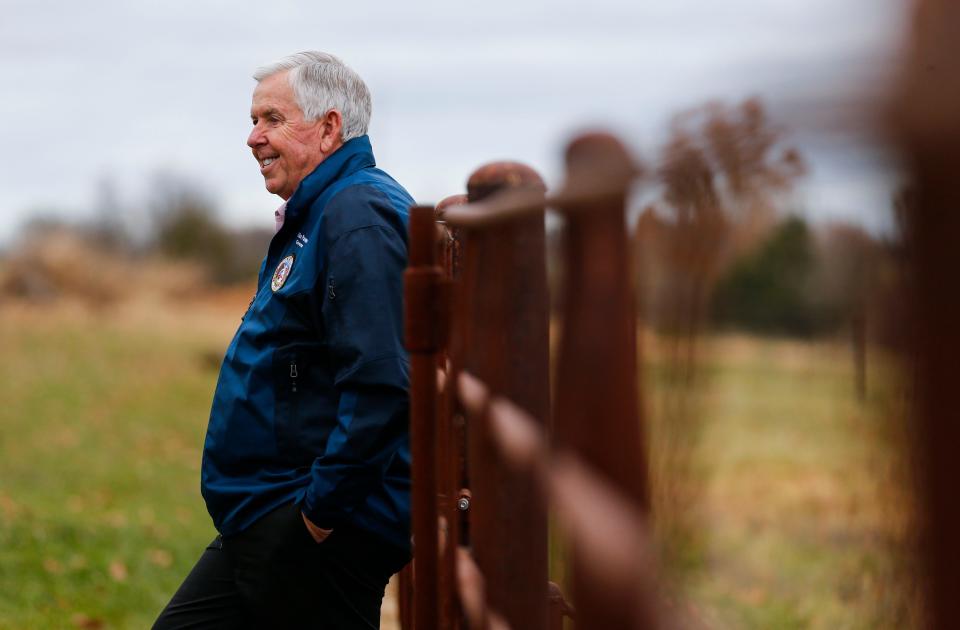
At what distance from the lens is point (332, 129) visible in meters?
3.19

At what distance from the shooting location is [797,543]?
3.75ft

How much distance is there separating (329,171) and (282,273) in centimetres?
29

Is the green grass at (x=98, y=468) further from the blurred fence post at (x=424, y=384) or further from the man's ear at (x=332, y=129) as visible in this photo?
the blurred fence post at (x=424, y=384)

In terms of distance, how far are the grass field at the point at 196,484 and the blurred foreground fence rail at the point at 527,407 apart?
86 mm

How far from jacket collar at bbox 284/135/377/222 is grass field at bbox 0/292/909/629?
1.40 m

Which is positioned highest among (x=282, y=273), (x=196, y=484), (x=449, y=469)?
(x=282, y=273)

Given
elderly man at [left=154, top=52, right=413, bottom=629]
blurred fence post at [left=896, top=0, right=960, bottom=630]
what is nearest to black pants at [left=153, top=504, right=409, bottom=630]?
elderly man at [left=154, top=52, right=413, bottom=629]

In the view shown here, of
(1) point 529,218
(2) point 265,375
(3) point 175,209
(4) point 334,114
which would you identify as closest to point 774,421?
(1) point 529,218

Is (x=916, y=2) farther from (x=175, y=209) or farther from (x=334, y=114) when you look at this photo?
(x=175, y=209)

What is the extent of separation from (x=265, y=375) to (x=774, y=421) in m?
2.14

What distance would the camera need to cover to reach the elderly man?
109 inches

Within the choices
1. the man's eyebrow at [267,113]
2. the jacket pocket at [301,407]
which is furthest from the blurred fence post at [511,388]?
the man's eyebrow at [267,113]

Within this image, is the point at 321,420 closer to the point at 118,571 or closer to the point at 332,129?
the point at 332,129

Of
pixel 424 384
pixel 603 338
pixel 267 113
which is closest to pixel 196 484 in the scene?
pixel 267 113
